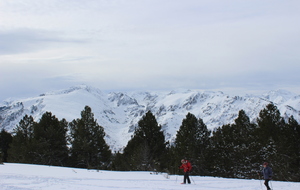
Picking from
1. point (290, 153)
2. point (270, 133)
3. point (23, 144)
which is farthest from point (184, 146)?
point (23, 144)

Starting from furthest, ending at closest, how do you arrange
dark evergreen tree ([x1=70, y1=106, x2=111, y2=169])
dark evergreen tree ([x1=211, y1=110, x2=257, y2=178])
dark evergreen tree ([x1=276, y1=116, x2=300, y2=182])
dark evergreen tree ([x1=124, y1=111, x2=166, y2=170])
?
dark evergreen tree ([x1=124, y1=111, x2=166, y2=170]) → dark evergreen tree ([x1=70, y1=106, x2=111, y2=169]) → dark evergreen tree ([x1=211, y1=110, x2=257, y2=178]) → dark evergreen tree ([x1=276, y1=116, x2=300, y2=182])

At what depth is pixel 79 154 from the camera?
121 feet

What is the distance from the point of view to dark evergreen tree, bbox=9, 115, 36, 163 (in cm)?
3747

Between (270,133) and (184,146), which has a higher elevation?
(270,133)

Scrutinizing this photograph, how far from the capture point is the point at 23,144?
38.8 metres

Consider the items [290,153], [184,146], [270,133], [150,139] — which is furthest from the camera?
[150,139]

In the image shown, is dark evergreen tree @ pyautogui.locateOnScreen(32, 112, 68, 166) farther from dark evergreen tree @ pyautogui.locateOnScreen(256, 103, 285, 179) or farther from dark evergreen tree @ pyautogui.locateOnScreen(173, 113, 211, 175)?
dark evergreen tree @ pyautogui.locateOnScreen(256, 103, 285, 179)

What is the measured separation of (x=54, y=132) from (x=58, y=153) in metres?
2.81

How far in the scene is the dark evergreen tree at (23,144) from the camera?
37469mm

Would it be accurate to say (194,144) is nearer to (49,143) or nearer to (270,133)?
(270,133)

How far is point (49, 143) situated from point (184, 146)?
1662 centimetres

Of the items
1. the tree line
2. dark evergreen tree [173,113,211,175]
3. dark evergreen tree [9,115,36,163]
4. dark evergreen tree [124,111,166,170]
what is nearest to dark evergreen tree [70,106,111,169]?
the tree line

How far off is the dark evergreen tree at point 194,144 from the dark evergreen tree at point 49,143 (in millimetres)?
14439

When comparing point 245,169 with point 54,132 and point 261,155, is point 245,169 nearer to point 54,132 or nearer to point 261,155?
point 261,155
